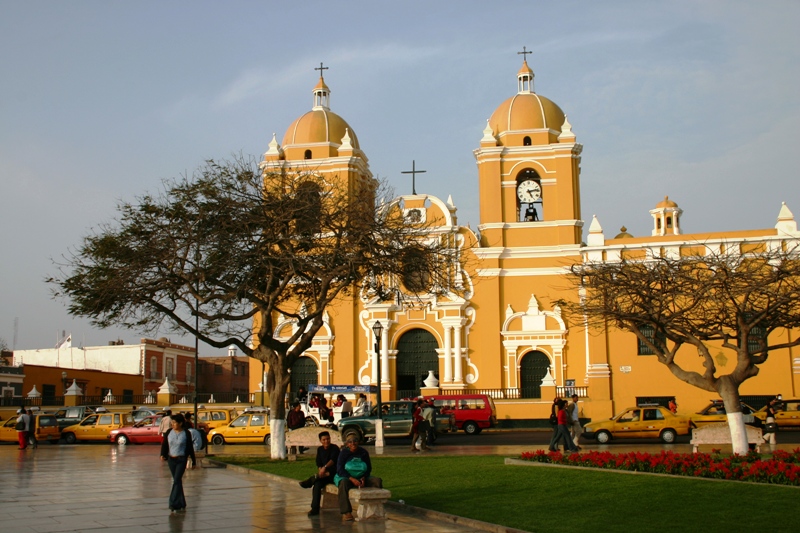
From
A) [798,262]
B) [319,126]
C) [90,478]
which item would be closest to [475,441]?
[798,262]

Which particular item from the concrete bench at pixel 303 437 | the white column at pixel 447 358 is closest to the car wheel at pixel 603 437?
the concrete bench at pixel 303 437

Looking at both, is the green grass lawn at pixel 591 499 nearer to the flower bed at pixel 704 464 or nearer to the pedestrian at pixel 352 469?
the flower bed at pixel 704 464

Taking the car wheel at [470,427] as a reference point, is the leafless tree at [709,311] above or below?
above

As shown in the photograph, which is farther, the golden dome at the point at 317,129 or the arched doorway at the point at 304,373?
the golden dome at the point at 317,129

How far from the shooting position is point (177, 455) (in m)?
12.6

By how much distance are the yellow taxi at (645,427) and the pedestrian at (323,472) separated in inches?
608

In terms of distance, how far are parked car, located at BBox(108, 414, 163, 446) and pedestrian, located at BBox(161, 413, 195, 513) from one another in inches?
641

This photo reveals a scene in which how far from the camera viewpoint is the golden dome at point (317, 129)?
42.3 metres

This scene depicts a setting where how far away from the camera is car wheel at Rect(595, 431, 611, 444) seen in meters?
25.8

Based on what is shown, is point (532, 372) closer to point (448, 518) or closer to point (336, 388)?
point (336, 388)

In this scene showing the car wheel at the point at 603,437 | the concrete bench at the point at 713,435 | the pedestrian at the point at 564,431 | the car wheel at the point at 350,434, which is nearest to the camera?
the car wheel at the point at 350,434

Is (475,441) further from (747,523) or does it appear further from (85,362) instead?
(85,362)

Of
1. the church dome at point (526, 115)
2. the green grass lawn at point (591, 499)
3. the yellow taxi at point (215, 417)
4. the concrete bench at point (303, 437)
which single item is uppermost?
the church dome at point (526, 115)

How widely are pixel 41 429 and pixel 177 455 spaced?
1992cm
